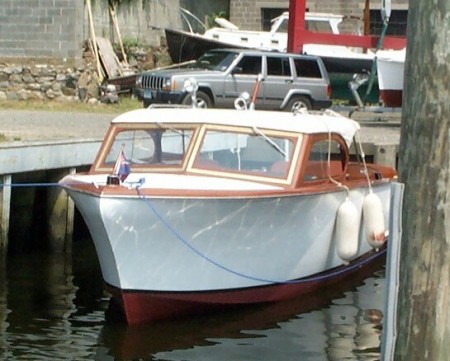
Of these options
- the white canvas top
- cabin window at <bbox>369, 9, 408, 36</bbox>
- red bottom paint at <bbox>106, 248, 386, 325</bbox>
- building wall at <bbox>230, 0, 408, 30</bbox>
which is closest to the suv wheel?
cabin window at <bbox>369, 9, 408, 36</bbox>

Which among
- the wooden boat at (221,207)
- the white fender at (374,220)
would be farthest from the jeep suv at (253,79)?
the white fender at (374,220)

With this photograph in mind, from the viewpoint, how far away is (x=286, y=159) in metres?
11.1

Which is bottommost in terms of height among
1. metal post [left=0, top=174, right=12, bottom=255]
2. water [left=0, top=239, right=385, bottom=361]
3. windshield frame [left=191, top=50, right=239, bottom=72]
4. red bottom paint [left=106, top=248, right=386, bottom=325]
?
water [left=0, top=239, right=385, bottom=361]

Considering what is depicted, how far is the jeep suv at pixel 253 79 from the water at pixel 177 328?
Answer: 11049 mm

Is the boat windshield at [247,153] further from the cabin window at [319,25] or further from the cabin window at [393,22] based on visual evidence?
the cabin window at [393,22]

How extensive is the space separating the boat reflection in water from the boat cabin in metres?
1.39

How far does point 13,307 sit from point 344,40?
49.4ft

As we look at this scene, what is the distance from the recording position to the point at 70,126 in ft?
65.8

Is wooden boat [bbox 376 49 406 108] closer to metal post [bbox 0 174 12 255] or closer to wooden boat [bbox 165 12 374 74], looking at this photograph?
wooden boat [bbox 165 12 374 74]

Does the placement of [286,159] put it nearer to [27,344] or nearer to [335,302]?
[335,302]

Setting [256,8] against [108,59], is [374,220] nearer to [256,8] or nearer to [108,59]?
[108,59]

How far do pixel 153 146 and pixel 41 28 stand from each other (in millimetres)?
17127

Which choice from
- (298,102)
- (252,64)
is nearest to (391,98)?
(298,102)

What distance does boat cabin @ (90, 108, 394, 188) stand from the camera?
11.0 metres
